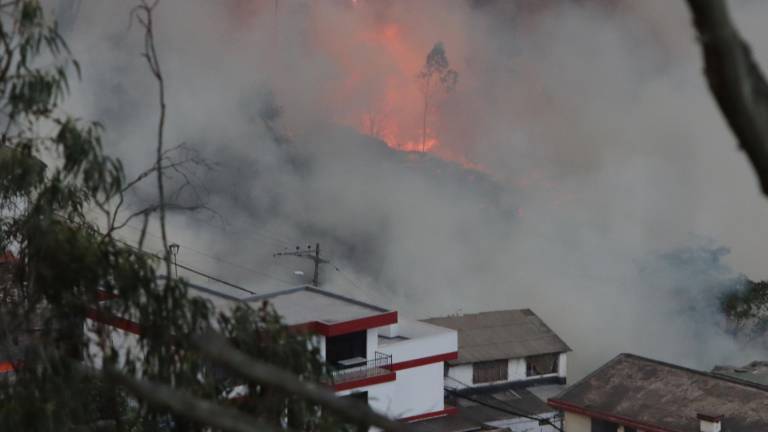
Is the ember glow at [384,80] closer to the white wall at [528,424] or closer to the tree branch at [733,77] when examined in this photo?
the white wall at [528,424]

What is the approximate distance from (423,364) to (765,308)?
19638 mm

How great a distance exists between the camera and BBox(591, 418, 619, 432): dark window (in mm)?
23470

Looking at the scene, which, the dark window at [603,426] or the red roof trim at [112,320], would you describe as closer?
the red roof trim at [112,320]

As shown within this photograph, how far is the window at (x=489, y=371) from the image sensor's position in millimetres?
31641

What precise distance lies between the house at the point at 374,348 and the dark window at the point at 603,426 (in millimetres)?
3407

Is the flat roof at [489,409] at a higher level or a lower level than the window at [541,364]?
lower

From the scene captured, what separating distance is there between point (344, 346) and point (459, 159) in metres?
32.7

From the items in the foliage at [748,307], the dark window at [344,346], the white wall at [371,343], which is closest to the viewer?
the dark window at [344,346]

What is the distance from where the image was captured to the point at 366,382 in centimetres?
2311

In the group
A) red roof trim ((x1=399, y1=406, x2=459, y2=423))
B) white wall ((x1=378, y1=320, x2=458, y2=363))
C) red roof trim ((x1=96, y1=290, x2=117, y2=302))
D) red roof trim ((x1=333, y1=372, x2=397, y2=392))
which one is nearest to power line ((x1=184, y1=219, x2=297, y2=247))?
red roof trim ((x1=399, y1=406, x2=459, y2=423))

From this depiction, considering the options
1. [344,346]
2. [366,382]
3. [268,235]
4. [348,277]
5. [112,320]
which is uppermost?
[268,235]

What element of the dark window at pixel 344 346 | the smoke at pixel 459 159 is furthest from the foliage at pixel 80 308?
the smoke at pixel 459 159

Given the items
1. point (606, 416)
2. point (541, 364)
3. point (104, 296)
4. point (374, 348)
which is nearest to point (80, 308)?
point (104, 296)

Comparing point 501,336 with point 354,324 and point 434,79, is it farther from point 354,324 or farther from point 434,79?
point 434,79
